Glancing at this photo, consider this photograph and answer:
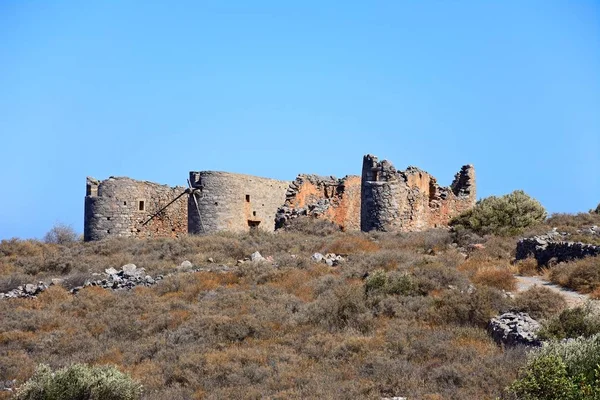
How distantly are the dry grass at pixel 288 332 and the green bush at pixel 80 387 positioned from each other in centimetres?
32

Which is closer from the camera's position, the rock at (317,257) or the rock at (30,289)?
the rock at (30,289)

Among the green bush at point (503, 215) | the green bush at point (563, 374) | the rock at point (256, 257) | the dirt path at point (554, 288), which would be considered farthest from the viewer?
the green bush at point (503, 215)

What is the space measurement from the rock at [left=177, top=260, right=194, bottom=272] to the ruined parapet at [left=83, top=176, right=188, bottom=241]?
1116 centimetres

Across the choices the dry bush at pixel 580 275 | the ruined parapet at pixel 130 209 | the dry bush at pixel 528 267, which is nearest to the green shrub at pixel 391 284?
the dry bush at pixel 580 275

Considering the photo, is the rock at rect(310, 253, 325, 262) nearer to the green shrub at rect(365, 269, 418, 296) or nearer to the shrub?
the green shrub at rect(365, 269, 418, 296)

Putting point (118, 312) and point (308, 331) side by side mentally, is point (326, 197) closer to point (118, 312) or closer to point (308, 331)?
point (118, 312)

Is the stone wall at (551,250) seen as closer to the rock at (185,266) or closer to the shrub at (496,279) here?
the shrub at (496,279)

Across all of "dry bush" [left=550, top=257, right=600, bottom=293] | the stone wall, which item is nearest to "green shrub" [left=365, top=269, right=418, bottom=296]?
"dry bush" [left=550, top=257, right=600, bottom=293]

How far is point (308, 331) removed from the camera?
11.1m

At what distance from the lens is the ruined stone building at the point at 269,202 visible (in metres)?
21.9

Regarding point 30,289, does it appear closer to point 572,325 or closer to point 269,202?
point 572,325

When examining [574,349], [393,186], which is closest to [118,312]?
[574,349]

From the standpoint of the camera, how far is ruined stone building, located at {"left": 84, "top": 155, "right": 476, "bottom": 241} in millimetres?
21891

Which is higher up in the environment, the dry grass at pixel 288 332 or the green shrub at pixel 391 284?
the green shrub at pixel 391 284
